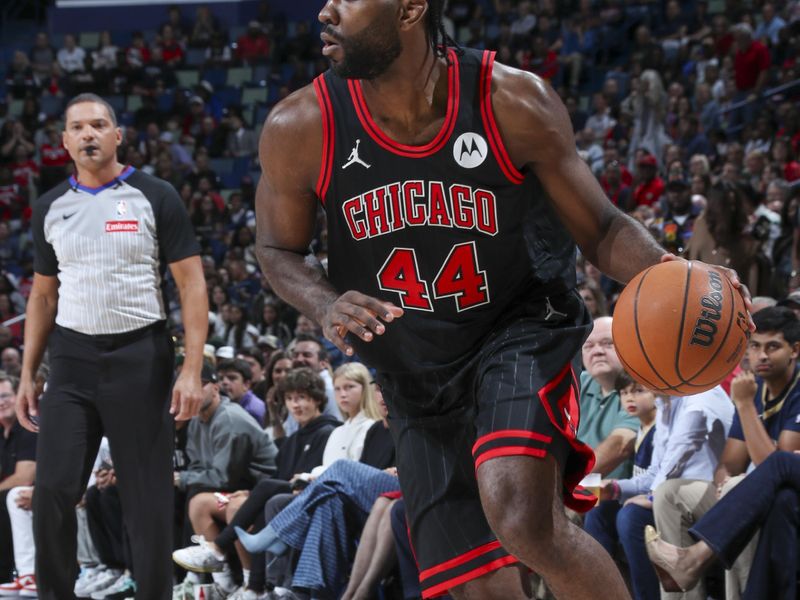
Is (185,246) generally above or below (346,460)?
above

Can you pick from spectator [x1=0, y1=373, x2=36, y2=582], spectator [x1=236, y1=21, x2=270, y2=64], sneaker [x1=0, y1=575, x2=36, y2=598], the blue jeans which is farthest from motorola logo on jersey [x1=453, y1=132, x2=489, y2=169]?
spectator [x1=236, y1=21, x2=270, y2=64]

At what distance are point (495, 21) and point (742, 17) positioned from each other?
4207 mm

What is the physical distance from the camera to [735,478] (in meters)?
4.89

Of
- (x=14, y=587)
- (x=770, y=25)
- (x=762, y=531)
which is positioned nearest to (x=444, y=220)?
(x=762, y=531)

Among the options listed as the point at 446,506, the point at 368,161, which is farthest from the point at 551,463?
the point at 368,161

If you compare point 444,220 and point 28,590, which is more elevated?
point 444,220

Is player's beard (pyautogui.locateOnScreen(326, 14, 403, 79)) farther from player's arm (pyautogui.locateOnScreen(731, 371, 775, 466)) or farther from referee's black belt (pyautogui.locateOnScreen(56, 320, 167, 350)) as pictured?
player's arm (pyautogui.locateOnScreen(731, 371, 775, 466))

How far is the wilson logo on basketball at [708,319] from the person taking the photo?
8.82ft

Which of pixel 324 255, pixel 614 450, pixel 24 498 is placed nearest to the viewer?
pixel 614 450

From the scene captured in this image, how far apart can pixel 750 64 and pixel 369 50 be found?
10572 millimetres

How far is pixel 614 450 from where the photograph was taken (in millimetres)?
5496

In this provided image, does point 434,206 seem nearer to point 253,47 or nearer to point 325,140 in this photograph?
point 325,140

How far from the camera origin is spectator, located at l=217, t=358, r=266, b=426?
26.0 ft

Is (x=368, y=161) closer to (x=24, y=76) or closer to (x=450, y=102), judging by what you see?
(x=450, y=102)
